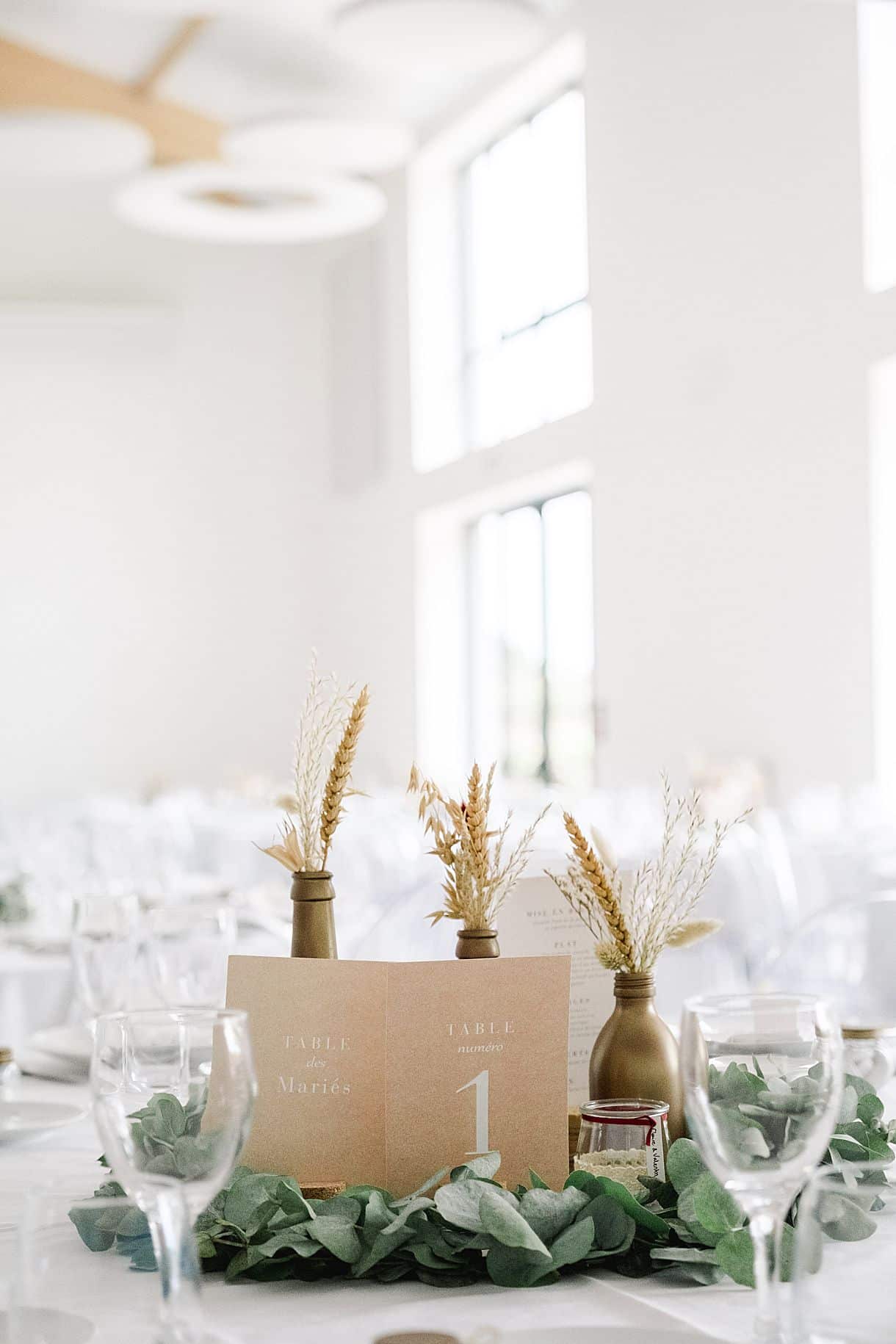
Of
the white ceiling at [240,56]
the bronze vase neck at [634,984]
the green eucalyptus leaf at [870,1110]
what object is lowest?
the green eucalyptus leaf at [870,1110]

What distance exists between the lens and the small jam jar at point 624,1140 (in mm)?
1173

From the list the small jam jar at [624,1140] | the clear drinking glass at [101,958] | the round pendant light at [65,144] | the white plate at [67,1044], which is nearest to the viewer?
the small jam jar at [624,1140]

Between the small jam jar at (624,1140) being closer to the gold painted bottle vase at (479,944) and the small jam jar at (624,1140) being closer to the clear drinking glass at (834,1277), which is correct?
the gold painted bottle vase at (479,944)

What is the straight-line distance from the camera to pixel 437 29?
662 cm

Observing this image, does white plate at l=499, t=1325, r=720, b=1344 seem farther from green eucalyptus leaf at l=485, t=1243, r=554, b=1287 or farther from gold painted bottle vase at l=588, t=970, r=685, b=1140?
gold painted bottle vase at l=588, t=970, r=685, b=1140

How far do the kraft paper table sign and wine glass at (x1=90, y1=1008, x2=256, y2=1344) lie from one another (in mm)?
251

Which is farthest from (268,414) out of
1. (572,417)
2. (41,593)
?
(572,417)

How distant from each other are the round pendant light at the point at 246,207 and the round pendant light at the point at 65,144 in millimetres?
211

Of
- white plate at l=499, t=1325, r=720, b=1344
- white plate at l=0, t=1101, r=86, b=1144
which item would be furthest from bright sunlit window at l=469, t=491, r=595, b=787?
white plate at l=499, t=1325, r=720, b=1344

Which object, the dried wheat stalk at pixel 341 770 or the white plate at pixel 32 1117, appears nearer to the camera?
the dried wheat stalk at pixel 341 770

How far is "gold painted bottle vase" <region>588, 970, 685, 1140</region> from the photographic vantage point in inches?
49.1

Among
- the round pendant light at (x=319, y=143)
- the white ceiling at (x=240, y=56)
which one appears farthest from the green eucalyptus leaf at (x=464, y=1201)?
the white ceiling at (x=240, y=56)

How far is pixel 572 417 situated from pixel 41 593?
5.05 m

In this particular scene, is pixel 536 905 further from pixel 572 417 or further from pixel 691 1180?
pixel 572 417
